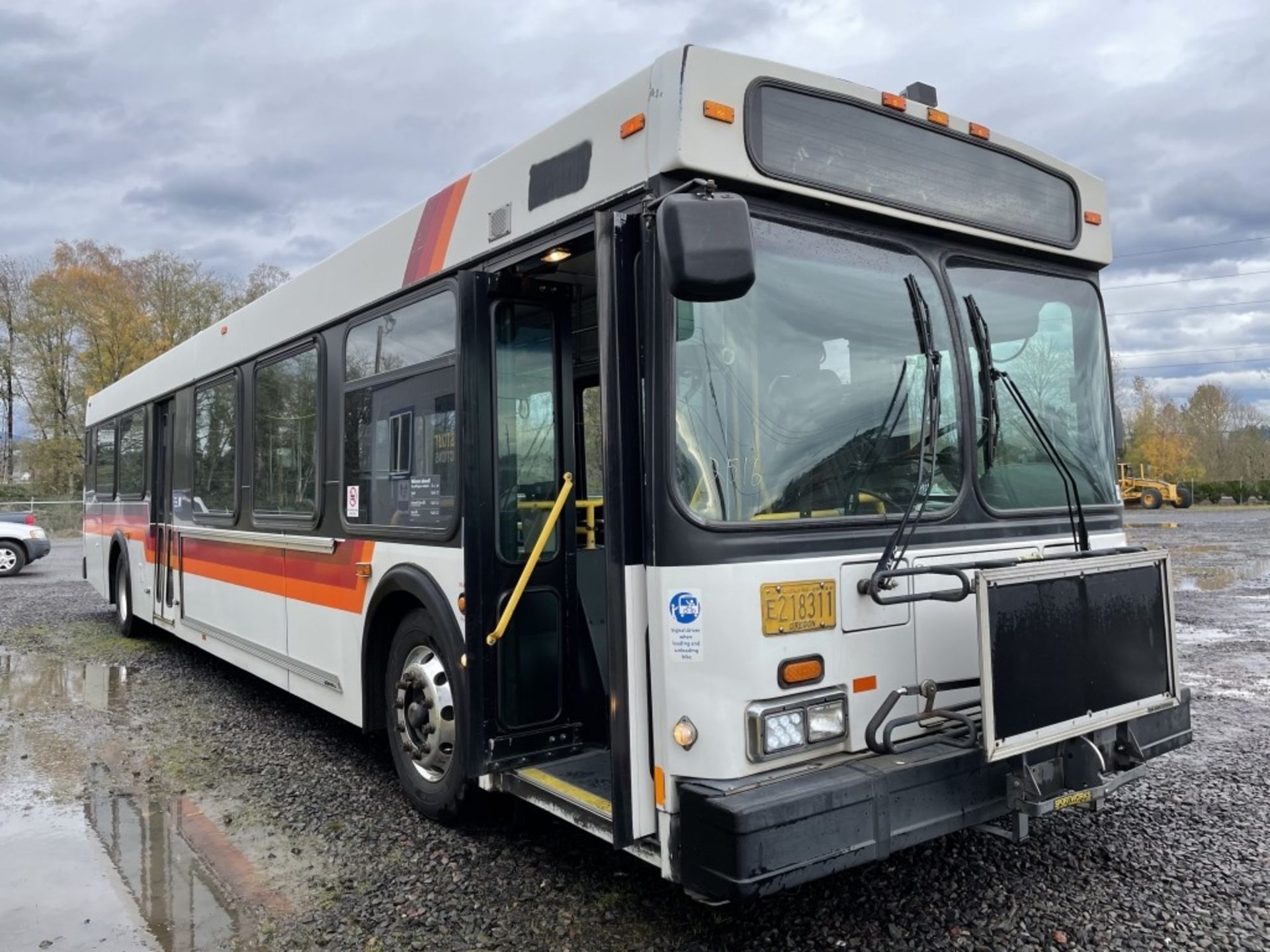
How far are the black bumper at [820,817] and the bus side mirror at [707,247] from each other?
4.76 ft

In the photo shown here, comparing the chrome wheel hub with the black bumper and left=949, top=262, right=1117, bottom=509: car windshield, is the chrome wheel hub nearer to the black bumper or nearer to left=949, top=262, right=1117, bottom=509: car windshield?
the black bumper

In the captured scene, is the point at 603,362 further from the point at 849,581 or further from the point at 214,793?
the point at 214,793

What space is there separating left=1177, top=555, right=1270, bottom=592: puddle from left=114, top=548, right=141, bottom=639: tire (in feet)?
42.1

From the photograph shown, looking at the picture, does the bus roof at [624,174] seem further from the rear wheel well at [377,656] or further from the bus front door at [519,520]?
the rear wheel well at [377,656]

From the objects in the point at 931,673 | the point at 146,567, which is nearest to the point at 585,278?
the point at 931,673

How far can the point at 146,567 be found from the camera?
359 inches

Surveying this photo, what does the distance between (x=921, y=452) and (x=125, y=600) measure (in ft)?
30.7

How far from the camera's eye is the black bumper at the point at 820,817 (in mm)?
2656

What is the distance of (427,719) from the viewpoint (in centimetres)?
436

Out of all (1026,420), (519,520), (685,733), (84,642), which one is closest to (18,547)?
(84,642)

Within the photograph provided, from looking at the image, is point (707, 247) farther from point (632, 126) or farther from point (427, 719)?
point (427, 719)

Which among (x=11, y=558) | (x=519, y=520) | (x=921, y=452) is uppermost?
(x=921, y=452)

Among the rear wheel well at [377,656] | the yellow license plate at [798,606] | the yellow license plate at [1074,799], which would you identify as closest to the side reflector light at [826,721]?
the yellow license plate at [798,606]

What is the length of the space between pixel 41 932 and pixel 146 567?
20.2 feet
